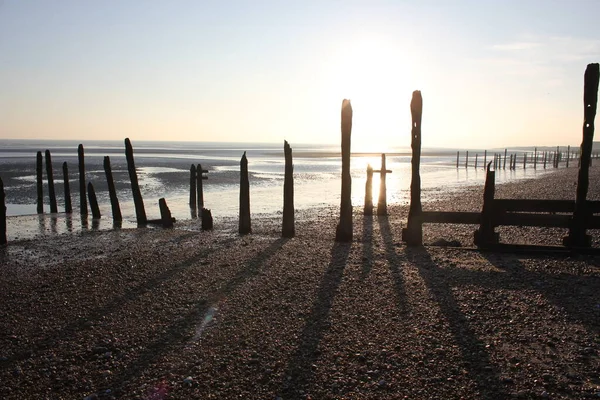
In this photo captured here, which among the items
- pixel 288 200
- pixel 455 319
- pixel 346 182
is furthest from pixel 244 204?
pixel 455 319

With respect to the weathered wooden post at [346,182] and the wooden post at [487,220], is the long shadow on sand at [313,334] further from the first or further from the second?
the wooden post at [487,220]

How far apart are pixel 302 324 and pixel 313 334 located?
37 centimetres

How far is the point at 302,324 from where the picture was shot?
20.8 feet

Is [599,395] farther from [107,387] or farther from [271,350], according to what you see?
[107,387]

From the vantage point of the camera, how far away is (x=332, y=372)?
16.5 ft

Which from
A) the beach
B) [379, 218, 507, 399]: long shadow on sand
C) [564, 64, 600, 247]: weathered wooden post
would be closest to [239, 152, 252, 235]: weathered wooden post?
the beach

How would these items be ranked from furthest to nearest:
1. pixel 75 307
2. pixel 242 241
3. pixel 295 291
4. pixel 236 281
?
pixel 242 241 < pixel 236 281 < pixel 295 291 < pixel 75 307

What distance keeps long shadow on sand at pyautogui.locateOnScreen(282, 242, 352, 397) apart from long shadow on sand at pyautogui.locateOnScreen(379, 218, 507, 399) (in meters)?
1.12

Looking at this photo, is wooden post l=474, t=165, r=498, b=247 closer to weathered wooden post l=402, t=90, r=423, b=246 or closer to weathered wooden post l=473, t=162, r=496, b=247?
weathered wooden post l=473, t=162, r=496, b=247

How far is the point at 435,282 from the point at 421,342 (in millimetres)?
2604

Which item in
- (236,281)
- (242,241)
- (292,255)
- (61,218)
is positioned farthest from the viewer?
(61,218)

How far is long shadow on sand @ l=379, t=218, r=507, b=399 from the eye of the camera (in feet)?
15.6

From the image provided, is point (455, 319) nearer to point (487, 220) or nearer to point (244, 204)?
point (487, 220)

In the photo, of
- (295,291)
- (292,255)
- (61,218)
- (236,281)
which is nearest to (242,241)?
(292,255)
